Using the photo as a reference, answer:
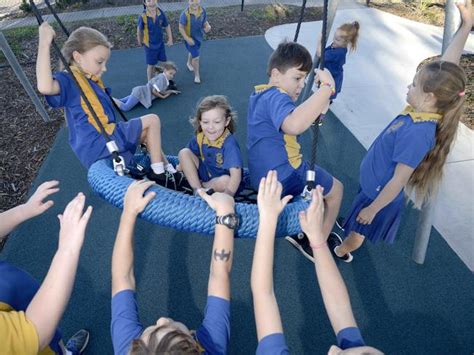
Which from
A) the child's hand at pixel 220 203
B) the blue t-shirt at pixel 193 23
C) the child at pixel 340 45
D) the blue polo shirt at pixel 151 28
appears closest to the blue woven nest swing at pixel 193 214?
the child's hand at pixel 220 203

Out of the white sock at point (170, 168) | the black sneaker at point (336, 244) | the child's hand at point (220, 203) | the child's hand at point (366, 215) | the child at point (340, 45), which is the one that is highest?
the child's hand at point (220, 203)

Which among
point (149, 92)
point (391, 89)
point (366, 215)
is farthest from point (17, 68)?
point (391, 89)

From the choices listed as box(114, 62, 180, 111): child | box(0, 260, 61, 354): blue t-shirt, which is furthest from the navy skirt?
box(114, 62, 180, 111): child

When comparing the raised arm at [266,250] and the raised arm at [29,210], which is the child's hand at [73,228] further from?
the raised arm at [266,250]

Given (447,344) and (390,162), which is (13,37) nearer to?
(390,162)

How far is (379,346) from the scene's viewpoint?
2600 mm

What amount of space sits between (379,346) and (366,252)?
0.86 m

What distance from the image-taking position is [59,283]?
4.57ft

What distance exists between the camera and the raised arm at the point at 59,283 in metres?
1.34

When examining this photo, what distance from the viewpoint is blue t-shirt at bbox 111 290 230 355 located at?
145 centimetres

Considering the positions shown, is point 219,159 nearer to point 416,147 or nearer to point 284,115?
point 284,115

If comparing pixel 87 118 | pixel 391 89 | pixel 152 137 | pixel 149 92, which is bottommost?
pixel 391 89

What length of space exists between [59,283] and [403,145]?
1.88 meters

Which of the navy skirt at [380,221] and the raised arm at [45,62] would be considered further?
the navy skirt at [380,221]
